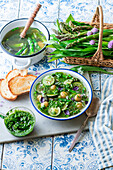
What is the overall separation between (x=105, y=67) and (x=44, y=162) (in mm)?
852

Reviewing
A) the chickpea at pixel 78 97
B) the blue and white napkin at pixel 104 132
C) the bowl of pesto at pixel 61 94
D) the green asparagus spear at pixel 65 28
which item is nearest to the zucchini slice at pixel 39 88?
the bowl of pesto at pixel 61 94

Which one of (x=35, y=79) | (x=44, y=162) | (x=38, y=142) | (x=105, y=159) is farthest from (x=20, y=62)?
(x=105, y=159)

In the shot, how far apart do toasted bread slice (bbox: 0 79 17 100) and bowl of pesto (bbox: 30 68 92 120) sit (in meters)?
0.15

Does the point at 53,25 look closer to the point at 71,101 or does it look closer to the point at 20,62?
the point at 20,62

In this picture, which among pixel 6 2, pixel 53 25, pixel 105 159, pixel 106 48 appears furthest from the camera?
pixel 6 2

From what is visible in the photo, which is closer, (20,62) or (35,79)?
(35,79)

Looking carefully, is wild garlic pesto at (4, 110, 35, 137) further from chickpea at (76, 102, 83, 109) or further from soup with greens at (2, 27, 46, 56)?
soup with greens at (2, 27, 46, 56)

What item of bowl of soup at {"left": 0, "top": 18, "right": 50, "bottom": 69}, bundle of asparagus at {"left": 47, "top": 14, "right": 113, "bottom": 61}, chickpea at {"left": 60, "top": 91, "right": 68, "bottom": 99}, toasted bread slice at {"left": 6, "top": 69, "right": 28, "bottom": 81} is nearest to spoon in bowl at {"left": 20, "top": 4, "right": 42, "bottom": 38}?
bowl of soup at {"left": 0, "top": 18, "right": 50, "bottom": 69}

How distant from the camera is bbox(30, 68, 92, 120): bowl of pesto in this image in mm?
1639

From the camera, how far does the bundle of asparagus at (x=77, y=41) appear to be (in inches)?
74.2

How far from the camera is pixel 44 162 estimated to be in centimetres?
155

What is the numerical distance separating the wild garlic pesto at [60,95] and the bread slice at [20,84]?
0.08m

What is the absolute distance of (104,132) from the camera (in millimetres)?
1594

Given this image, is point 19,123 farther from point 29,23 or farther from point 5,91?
point 29,23
